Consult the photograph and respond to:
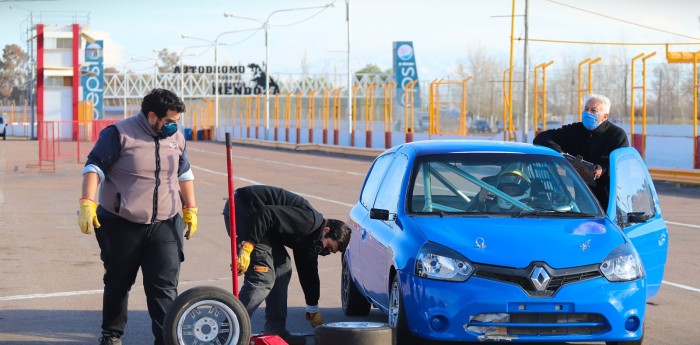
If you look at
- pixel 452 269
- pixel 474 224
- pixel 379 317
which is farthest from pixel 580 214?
pixel 379 317

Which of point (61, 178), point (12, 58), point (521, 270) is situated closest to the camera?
point (521, 270)

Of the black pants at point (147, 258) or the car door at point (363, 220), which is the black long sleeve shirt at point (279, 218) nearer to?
the black pants at point (147, 258)

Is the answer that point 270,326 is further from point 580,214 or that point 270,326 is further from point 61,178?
point 61,178

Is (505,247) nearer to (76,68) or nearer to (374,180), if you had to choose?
(374,180)

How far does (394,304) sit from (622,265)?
147 cm

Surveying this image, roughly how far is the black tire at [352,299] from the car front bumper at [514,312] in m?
2.09

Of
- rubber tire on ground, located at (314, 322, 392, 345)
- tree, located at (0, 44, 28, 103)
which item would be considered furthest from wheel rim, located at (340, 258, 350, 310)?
tree, located at (0, 44, 28, 103)

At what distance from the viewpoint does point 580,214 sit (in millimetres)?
7957

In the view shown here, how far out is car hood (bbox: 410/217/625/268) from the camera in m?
7.03

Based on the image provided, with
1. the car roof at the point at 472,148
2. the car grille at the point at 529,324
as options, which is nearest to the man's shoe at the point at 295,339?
the car grille at the point at 529,324

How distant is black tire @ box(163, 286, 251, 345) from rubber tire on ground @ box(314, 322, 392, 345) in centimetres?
55

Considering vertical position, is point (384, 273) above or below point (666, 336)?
above

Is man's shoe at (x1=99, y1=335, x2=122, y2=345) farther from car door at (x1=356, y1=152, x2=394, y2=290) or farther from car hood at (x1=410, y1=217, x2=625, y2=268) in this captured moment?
car hood at (x1=410, y1=217, x2=625, y2=268)

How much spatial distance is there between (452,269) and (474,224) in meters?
0.59
